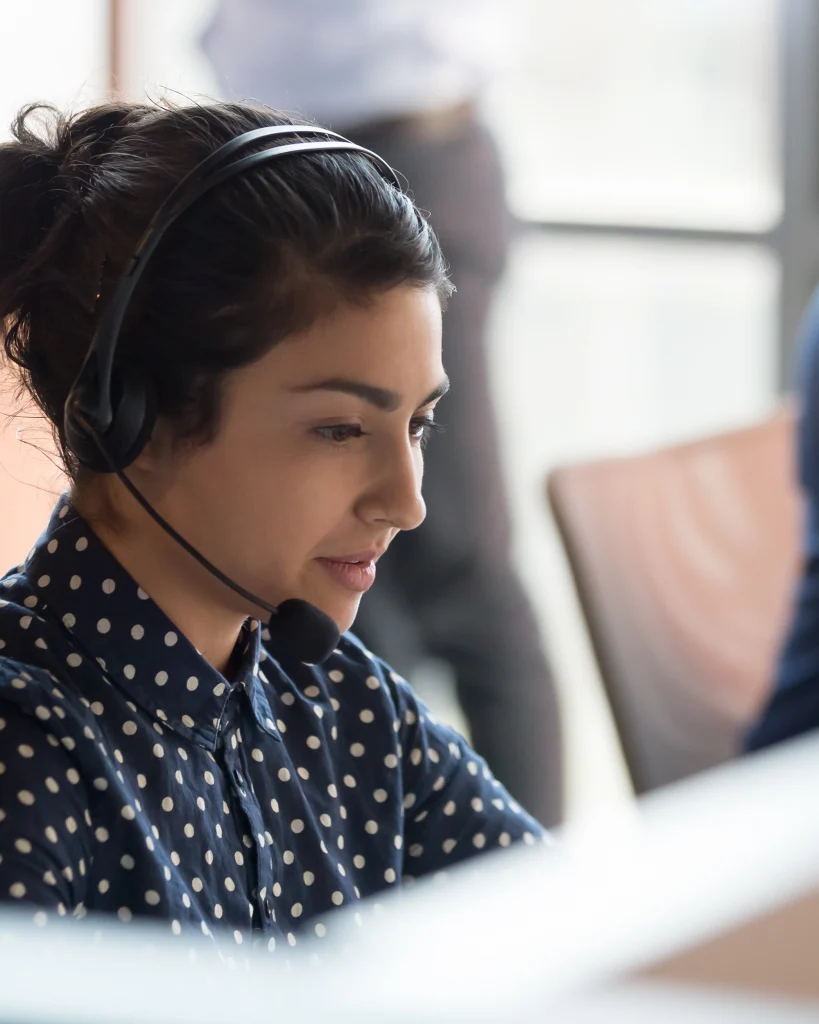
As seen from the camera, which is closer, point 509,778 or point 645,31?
point 509,778

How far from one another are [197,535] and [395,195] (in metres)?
0.27

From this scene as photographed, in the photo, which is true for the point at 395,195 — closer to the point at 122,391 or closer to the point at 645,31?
the point at 122,391

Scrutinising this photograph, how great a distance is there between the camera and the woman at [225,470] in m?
0.83

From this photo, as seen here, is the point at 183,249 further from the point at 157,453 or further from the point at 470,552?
the point at 470,552

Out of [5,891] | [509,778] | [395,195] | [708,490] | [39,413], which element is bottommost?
[509,778]

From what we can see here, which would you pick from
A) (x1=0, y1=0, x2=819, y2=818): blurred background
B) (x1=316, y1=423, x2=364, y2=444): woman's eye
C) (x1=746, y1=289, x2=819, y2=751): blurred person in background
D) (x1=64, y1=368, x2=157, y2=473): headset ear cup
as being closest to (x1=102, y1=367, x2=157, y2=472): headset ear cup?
(x1=64, y1=368, x2=157, y2=473): headset ear cup

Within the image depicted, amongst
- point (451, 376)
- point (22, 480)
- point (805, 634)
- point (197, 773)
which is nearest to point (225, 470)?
point (197, 773)

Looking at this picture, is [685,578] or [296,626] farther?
[685,578]

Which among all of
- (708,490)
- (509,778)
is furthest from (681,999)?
(509,778)

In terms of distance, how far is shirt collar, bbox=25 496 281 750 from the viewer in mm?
828

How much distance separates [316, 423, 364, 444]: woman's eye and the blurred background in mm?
1823

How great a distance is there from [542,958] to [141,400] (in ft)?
2.32

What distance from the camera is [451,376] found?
1886 mm

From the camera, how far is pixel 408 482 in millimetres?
878
